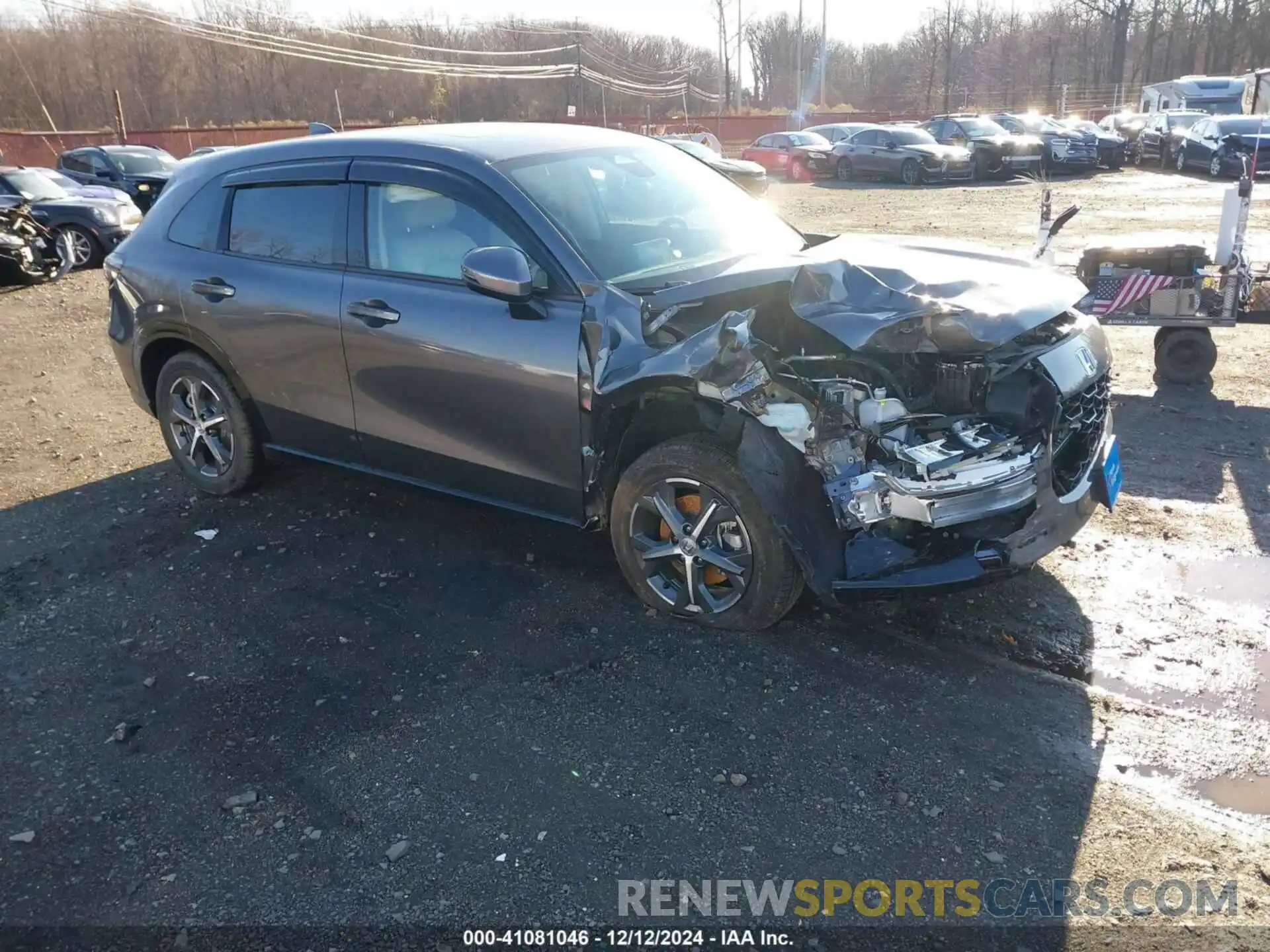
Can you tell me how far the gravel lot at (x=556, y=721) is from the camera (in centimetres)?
269

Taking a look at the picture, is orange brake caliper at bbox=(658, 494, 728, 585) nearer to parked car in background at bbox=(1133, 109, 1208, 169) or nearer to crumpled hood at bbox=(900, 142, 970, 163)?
crumpled hood at bbox=(900, 142, 970, 163)

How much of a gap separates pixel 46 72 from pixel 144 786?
65.6m

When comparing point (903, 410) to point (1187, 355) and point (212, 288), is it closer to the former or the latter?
point (212, 288)

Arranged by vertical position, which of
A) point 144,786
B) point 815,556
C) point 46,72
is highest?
point 46,72

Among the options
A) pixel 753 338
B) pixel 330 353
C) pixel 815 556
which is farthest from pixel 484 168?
pixel 815 556

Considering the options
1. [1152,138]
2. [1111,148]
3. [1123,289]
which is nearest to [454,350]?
[1123,289]

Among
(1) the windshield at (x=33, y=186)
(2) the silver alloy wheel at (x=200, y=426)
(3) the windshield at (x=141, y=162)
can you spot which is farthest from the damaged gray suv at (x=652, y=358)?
(3) the windshield at (x=141, y=162)

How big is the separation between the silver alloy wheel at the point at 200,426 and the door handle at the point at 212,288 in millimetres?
505

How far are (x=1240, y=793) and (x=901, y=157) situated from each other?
78.6 ft

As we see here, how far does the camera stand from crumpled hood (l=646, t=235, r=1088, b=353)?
11.4 feet

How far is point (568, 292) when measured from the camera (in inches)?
150

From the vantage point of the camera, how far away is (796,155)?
89.8 feet

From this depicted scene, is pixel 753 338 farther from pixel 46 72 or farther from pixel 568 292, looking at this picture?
pixel 46 72

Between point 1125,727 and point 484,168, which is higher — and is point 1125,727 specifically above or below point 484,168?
below
